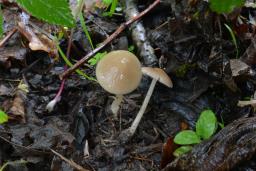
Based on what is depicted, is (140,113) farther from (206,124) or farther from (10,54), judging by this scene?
(10,54)

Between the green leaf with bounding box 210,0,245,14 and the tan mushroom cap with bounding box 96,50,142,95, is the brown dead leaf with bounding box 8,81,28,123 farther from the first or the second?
the green leaf with bounding box 210,0,245,14

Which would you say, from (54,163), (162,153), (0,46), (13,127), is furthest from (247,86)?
(0,46)

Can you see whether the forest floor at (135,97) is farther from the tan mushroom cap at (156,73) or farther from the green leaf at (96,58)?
the tan mushroom cap at (156,73)

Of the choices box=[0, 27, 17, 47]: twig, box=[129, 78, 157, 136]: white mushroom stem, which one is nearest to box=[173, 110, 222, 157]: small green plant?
box=[129, 78, 157, 136]: white mushroom stem

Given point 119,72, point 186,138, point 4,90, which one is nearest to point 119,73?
point 119,72

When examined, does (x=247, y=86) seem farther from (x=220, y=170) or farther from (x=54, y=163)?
(x=54, y=163)
